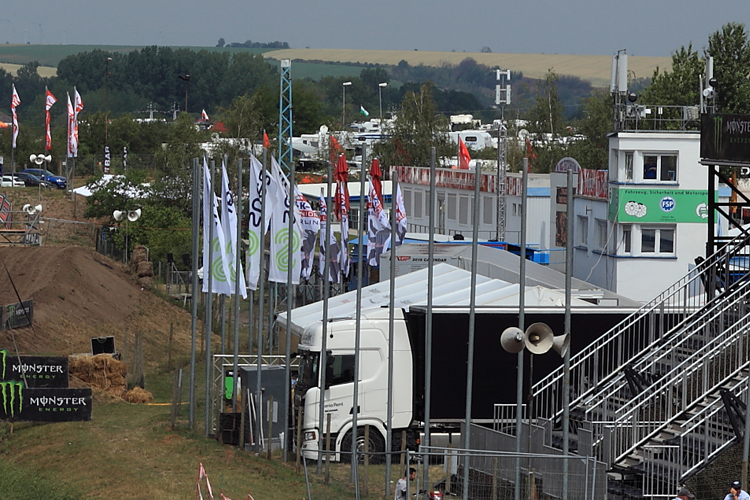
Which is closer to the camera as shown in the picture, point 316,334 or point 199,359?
point 316,334

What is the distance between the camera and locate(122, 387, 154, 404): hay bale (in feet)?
114

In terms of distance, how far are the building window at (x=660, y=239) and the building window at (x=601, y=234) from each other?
2073 mm

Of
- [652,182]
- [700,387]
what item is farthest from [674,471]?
[652,182]

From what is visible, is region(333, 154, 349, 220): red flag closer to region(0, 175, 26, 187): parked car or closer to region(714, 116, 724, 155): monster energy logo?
region(714, 116, 724, 155): monster energy logo

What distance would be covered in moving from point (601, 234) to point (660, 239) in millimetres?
3147

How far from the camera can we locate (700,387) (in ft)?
69.5

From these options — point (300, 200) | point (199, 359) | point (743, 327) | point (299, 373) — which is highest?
point (300, 200)

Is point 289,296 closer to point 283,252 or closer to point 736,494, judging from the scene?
point 283,252

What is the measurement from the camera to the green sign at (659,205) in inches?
1970

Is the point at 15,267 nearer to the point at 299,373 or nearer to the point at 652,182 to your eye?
the point at 652,182

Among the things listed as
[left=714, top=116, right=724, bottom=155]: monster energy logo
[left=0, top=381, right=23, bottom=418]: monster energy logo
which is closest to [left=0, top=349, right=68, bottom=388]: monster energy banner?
[left=0, top=381, right=23, bottom=418]: monster energy logo

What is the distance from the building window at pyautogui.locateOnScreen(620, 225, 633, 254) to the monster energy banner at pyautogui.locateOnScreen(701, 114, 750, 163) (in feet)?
88.9

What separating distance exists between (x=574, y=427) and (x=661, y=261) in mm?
30072

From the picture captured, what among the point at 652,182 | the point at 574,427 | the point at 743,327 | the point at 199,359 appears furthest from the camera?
the point at 652,182
